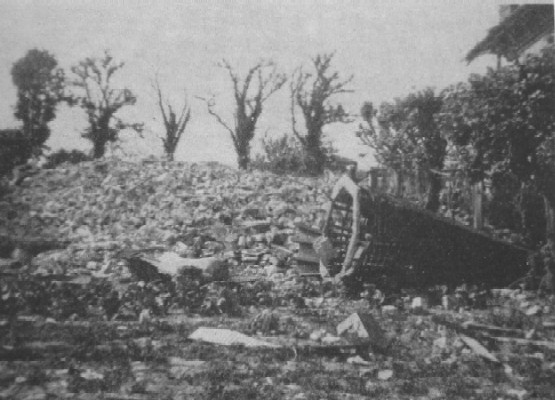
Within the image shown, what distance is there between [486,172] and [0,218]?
636 cm

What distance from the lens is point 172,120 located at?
17.4 feet

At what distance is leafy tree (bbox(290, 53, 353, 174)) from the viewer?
5.32 meters

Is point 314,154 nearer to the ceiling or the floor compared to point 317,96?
nearer to the floor

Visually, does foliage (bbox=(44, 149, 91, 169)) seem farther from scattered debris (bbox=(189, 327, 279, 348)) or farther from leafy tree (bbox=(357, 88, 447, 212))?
leafy tree (bbox=(357, 88, 447, 212))

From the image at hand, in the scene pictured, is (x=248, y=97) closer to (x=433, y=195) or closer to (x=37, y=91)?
(x=37, y=91)

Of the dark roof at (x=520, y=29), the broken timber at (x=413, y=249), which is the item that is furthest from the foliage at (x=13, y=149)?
the dark roof at (x=520, y=29)

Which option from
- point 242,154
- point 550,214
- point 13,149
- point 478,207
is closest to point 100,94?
point 13,149

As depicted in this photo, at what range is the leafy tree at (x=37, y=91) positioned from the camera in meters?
4.18

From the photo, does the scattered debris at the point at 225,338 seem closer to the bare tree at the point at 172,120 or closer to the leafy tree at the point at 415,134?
the bare tree at the point at 172,120

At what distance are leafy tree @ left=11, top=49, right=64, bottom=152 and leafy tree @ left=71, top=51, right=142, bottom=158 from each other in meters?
0.21

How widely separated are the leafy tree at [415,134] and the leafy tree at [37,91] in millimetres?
5137

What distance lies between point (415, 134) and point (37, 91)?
6.97 metres

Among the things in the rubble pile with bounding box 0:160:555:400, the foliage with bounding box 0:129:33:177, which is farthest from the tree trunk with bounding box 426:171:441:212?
the foliage with bounding box 0:129:33:177

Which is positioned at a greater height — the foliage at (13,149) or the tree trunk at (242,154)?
the tree trunk at (242,154)
